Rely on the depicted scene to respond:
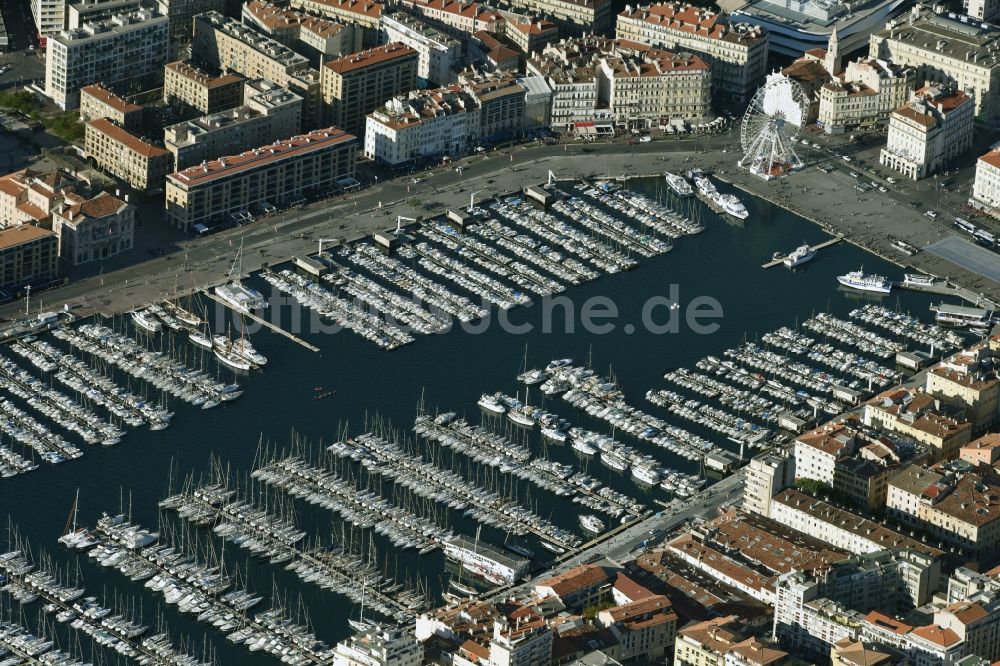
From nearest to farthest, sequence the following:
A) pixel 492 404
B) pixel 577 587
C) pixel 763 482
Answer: pixel 577 587 → pixel 763 482 → pixel 492 404

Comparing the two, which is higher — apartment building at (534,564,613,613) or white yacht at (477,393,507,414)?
apartment building at (534,564,613,613)

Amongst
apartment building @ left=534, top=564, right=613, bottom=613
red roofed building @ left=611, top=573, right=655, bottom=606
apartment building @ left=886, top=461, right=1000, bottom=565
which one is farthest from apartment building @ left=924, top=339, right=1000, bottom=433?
apartment building @ left=534, top=564, right=613, bottom=613

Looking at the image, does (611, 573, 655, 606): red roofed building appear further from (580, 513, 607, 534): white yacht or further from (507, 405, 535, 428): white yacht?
(507, 405, 535, 428): white yacht

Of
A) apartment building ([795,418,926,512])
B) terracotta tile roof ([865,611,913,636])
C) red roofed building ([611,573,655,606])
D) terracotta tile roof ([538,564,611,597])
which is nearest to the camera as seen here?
terracotta tile roof ([865,611,913,636])

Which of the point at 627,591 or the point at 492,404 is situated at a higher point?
the point at 627,591

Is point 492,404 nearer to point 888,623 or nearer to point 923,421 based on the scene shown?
point 923,421

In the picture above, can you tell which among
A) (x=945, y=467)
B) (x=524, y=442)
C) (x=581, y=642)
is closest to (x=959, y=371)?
(x=945, y=467)

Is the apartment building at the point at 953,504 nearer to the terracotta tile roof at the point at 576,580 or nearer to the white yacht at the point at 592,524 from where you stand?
the white yacht at the point at 592,524

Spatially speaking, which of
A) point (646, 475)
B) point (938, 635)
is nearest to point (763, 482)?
point (646, 475)
